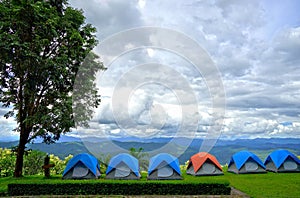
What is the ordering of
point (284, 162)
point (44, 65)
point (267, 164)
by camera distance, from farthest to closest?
point (267, 164) → point (284, 162) → point (44, 65)

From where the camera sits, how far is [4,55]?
17.1 m

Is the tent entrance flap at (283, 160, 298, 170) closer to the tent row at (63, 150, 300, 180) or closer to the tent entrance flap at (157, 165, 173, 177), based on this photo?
the tent row at (63, 150, 300, 180)

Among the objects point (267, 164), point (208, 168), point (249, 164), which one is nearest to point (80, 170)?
point (208, 168)

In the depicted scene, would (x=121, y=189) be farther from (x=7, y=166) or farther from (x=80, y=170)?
(x=7, y=166)

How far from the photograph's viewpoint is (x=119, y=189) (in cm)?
1461

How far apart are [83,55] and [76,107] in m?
4.09

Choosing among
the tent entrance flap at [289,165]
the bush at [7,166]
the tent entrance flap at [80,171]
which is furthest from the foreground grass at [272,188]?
the bush at [7,166]

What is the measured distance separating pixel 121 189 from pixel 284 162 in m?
16.0

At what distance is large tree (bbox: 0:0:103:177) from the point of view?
1759 cm

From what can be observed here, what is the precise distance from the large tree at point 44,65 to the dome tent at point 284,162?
16601 mm

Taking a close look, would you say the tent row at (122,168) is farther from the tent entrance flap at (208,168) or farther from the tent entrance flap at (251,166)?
the tent entrance flap at (251,166)

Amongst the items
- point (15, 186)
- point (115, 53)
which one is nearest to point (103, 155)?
point (115, 53)

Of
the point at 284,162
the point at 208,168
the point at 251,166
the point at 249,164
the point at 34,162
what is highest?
the point at 284,162

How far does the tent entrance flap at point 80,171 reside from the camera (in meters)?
19.2
